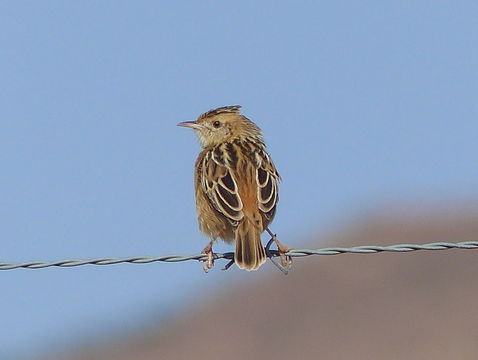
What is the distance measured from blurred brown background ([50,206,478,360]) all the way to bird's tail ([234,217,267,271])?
48.0 m

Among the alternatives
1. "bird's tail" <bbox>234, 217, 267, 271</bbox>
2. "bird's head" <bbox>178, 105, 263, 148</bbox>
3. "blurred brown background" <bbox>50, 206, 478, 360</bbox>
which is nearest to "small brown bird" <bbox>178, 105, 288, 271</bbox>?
"bird's tail" <bbox>234, 217, 267, 271</bbox>

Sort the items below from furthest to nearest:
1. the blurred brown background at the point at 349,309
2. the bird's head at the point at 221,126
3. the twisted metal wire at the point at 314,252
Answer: the blurred brown background at the point at 349,309 < the bird's head at the point at 221,126 < the twisted metal wire at the point at 314,252

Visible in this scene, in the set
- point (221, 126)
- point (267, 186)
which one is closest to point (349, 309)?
point (221, 126)

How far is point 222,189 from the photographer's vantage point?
13.5 meters

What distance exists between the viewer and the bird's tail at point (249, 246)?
1266cm

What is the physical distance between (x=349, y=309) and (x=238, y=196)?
194 feet

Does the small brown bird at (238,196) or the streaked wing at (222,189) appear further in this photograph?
the streaked wing at (222,189)

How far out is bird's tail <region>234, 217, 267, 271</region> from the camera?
41.5 ft

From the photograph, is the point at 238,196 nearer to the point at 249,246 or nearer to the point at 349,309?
the point at 249,246

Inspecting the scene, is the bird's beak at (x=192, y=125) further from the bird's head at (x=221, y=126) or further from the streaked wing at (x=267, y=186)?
the streaked wing at (x=267, y=186)

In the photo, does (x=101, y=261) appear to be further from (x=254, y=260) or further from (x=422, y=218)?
(x=422, y=218)

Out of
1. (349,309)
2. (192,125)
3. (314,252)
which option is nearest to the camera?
(314,252)

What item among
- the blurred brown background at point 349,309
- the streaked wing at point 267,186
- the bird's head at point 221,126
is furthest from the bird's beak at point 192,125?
the blurred brown background at point 349,309

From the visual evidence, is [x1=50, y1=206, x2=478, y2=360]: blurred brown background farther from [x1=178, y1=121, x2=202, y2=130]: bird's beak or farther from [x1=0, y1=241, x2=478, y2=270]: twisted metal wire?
[x1=0, y1=241, x2=478, y2=270]: twisted metal wire
